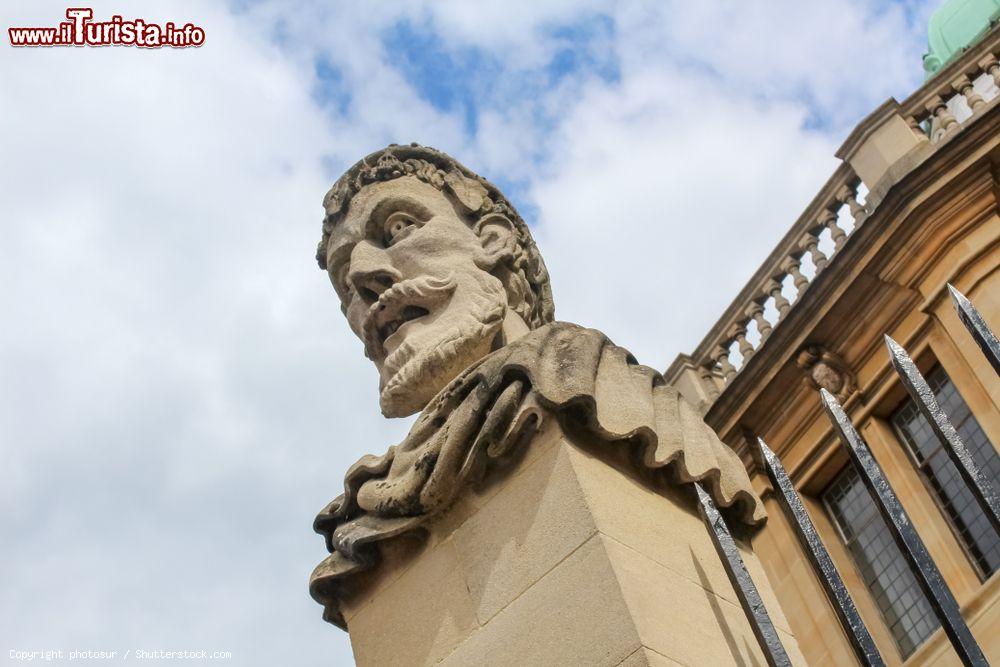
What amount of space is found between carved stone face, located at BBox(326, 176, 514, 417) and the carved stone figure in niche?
12.5m

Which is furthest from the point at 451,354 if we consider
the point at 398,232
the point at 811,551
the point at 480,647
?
the point at 811,551

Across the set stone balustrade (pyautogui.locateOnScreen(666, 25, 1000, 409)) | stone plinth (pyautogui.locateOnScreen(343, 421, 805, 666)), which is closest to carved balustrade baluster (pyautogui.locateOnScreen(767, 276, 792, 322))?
stone balustrade (pyautogui.locateOnScreen(666, 25, 1000, 409))

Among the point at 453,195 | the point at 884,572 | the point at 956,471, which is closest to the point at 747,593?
the point at 453,195

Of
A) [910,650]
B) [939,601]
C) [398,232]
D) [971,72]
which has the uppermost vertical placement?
[971,72]

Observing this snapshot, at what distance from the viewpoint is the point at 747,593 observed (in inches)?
138

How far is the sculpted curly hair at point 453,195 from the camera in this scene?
18.5 ft

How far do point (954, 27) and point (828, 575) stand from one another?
81.3 feet

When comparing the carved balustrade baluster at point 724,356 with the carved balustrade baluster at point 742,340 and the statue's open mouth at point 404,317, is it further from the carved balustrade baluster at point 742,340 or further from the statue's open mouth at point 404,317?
the statue's open mouth at point 404,317

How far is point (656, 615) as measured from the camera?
3.54 meters

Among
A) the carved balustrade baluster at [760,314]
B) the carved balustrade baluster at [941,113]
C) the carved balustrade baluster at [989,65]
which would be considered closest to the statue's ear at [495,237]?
the carved balustrade baluster at [989,65]

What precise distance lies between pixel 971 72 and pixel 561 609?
48.2 ft

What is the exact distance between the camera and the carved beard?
4.80 metres

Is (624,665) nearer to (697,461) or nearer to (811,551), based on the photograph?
(811,551)

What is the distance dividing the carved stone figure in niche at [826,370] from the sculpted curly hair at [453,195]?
482 inches
